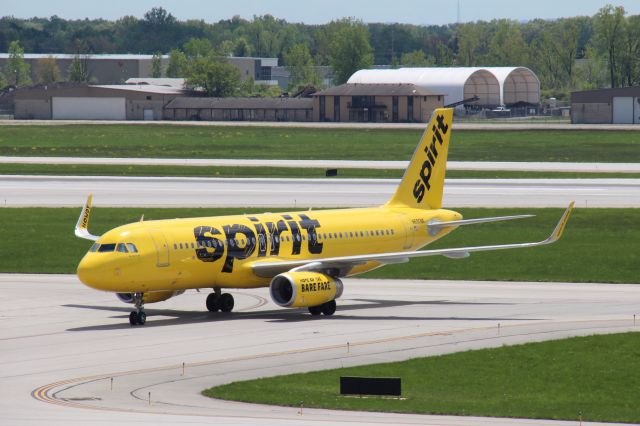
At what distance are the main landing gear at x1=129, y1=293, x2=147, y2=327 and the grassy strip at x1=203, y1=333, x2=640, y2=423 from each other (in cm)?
1200

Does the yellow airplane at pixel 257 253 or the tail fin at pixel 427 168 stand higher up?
the tail fin at pixel 427 168

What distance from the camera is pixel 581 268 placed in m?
63.6

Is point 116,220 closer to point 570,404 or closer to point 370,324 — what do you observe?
point 370,324

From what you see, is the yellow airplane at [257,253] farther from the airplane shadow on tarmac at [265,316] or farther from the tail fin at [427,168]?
the airplane shadow on tarmac at [265,316]

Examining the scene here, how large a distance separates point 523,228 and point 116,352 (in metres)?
37.7

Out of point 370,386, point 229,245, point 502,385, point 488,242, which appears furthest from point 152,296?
point 488,242

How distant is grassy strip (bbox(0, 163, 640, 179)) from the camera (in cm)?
11144

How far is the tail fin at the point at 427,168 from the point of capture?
5856 cm

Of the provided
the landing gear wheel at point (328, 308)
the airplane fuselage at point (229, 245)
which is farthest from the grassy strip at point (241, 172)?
the landing gear wheel at point (328, 308)

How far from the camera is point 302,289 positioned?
4944 centimetres

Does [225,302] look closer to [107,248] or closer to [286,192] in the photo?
[107,248]

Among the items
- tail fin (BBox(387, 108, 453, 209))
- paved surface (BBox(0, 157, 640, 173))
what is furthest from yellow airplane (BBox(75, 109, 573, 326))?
paved surface (BBox(0, 157, 640, 173))

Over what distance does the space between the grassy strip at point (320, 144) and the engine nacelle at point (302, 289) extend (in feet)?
283

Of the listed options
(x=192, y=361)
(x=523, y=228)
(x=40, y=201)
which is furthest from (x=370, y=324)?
(x=40, y=201)
